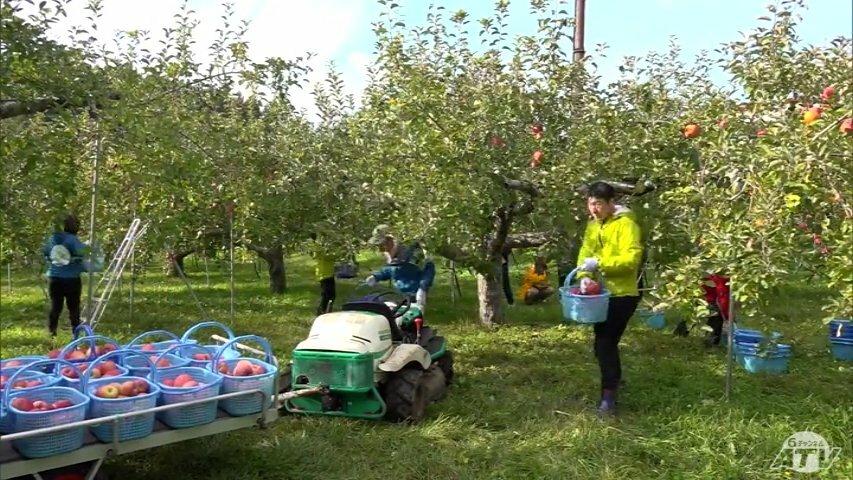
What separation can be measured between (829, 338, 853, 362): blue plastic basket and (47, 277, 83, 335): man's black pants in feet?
25.1

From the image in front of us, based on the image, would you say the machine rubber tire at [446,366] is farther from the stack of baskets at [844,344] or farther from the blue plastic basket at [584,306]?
the stack of baskets at [844,344]

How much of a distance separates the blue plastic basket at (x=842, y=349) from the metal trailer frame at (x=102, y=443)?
17.3 feet

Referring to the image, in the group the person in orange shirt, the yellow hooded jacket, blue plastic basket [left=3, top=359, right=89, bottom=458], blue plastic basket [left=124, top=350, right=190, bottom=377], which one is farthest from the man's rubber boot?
the person in orange shirt

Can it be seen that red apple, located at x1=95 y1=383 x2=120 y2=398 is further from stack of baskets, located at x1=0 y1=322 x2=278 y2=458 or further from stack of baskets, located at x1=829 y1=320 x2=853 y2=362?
stack of baskets, located at x1=829 y1=320 x2=853 y2=362

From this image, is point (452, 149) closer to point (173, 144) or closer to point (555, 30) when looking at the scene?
point (555, 30)

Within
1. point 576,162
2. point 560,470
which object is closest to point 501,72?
point 576,162

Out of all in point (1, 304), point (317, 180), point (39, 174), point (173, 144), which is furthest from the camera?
point (1, 304)

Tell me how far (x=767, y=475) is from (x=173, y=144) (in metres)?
4.22

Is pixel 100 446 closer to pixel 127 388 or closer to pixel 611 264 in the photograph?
pixel 127 388

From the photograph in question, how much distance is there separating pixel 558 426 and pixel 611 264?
1087 millimetres

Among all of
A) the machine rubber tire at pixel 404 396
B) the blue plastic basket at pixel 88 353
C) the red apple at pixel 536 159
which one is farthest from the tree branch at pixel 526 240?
the blue plastic basket at pixel 88 353

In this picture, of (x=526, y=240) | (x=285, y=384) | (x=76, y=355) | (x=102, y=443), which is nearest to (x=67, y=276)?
(x=285, y=384)

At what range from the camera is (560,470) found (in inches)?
159

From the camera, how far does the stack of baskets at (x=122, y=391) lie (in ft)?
10.3
